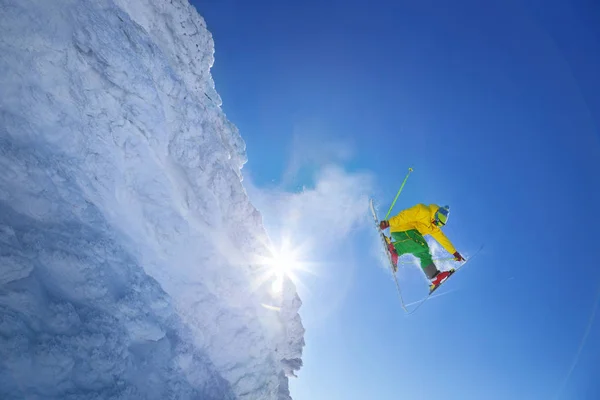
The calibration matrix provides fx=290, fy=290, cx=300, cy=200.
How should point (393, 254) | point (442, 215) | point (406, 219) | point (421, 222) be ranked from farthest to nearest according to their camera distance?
1. point (393, 254)
2. point (406, 219)
3. point (421, 222)
4. point (442, 215)

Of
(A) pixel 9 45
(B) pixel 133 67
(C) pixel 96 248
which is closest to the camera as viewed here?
(A) pixel 9 45

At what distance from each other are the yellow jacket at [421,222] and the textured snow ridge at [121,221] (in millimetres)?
5853

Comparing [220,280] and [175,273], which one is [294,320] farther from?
[175,273]

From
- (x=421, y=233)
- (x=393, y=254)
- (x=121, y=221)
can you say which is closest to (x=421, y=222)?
(x=421, y=233)

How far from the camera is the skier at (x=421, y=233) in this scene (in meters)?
10.8

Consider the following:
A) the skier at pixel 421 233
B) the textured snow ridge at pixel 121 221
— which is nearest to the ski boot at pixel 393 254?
the skier at pixel 421 233

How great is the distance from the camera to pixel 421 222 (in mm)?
11062

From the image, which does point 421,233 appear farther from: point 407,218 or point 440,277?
point 440,277

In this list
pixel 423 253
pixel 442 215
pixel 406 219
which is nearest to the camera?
pixel 442 215

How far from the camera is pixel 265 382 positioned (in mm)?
12008

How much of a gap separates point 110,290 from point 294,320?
8.56 metres

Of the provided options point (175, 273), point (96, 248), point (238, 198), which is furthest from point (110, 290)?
point (238, 198)

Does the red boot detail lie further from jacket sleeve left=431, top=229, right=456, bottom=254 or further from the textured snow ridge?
the textured snow ridge

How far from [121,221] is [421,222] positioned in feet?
33.6
